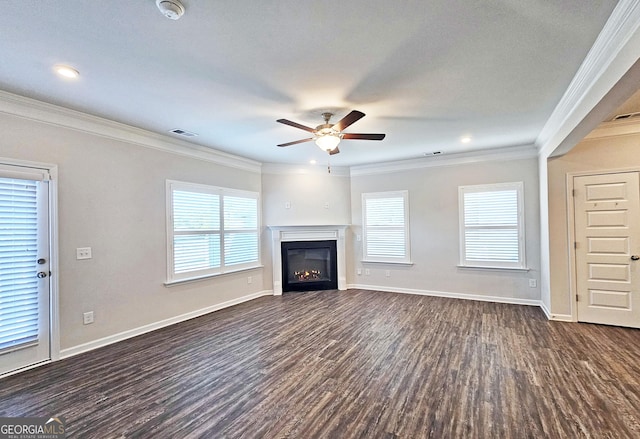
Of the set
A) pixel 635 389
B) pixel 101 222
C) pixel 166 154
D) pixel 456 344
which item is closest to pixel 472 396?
pixel 456 344

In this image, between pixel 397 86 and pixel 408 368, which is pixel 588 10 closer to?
pixel 397 86

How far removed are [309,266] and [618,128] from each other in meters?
5.60

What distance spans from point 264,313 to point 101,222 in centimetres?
268

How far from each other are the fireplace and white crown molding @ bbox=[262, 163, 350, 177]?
1535 mm

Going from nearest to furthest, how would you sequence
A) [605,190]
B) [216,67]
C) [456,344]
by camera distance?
[216,67], [456,344], [605,190]

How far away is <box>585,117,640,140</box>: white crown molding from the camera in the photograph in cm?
394

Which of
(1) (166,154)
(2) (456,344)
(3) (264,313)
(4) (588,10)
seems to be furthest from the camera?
(3) (264,313)

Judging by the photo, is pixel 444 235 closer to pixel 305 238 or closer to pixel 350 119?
pixel 305 238

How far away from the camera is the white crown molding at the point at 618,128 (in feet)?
12.9

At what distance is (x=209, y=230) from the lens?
5117 millimetres

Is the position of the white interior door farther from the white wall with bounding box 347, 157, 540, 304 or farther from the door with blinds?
the door with blinds

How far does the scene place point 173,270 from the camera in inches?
179

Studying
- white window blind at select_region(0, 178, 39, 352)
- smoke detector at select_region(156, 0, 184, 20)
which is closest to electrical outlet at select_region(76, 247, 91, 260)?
white window blind at select_region(0, 178, 39, 352)

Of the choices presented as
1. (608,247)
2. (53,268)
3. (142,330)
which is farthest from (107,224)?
(608,247)
